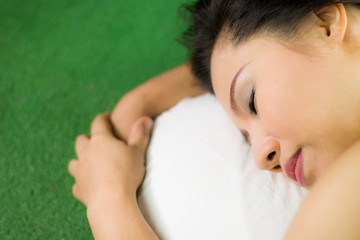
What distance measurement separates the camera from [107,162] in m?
0.84

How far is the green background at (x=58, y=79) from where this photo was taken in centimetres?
88

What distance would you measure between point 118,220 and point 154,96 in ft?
1.30

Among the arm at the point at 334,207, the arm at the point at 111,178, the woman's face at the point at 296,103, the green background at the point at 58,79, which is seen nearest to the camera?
the arm at the point at 334,207

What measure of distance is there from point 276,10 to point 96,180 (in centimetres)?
52

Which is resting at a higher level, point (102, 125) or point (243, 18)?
point (243, 18)

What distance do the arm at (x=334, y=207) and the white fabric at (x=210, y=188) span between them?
0.55 ft

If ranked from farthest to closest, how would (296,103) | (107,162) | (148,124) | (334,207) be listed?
(148,124), (107,162), (296,103), (334,207)

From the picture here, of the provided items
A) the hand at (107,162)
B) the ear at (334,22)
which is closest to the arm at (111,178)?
the hand at (107,162)

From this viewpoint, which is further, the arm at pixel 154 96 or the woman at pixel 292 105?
the arm at pixel 154 96

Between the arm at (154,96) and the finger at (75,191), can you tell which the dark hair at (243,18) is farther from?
the finger at (75,191)

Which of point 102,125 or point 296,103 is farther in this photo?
point 102,125

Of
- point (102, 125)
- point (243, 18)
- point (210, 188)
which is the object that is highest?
point (243, 18)

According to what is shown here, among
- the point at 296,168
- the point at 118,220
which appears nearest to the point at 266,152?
the point at 296,168

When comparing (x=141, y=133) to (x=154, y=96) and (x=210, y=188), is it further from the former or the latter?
(x=210, y=188)
